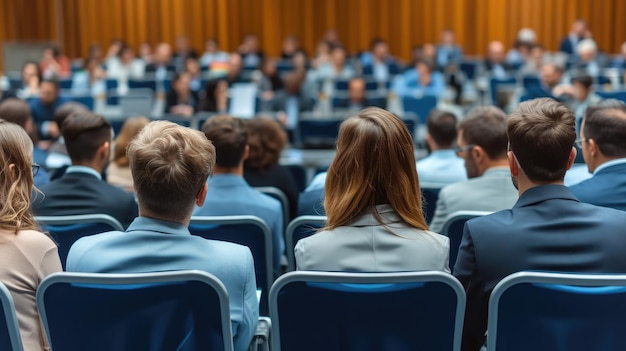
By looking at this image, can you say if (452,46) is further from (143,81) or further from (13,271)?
(13,271)

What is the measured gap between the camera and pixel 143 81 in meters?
12.5

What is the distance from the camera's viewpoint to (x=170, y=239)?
7.48 ft

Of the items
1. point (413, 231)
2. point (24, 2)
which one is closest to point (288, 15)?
point (24, 2)

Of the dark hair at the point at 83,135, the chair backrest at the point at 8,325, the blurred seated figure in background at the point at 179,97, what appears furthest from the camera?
the blurred seated figure in background at the point at 179,97

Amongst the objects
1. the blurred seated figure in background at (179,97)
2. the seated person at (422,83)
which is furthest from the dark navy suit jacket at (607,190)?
the seated person at (422,83)

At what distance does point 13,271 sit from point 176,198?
0.53 m

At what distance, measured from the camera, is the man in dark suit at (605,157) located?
10.5 feet

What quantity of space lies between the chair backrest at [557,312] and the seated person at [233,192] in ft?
5.20

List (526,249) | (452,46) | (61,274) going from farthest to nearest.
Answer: (452,46), (526,249), (61,274)

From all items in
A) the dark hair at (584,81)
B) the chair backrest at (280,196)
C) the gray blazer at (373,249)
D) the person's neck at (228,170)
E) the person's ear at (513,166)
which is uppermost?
the person's ear at (513,166)

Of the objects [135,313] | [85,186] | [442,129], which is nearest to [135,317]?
[135,313]

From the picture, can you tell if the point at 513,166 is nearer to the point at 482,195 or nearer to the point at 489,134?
the point at 482,195

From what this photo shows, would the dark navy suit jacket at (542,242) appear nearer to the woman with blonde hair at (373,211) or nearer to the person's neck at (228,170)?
the woman with blonde hair at (373,211)

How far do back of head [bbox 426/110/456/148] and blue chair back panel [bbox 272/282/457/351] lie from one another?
107 inches
